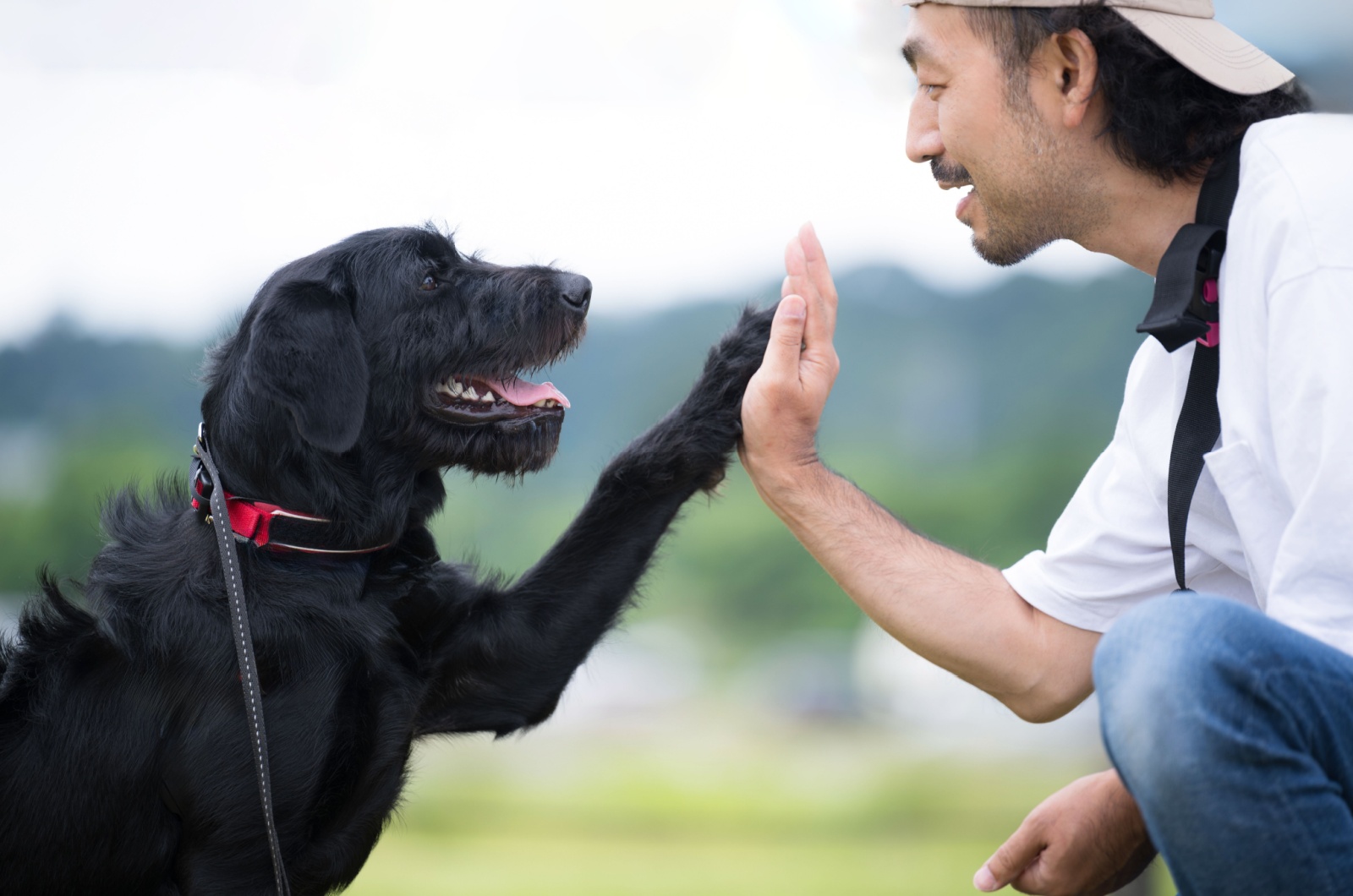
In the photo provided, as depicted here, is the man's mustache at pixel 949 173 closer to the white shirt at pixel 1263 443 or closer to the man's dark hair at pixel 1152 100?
the man's dark hair at pixel 1152 100

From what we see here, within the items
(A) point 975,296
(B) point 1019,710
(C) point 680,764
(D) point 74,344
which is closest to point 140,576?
(B) point 1019,710

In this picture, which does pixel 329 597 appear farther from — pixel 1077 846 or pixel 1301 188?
pixel 1301 188

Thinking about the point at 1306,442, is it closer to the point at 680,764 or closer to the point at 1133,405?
the point at 1133,405

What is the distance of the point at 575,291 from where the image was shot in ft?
7.11

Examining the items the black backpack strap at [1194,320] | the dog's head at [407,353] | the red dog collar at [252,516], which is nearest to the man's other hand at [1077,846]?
Result: the black backpack strap at [1194,320]

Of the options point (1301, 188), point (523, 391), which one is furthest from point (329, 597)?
point (1301, 188)

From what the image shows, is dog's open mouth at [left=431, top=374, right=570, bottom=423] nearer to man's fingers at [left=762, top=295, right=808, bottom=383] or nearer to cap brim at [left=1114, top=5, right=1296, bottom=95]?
man's fingers at [left=762, top=295, right=808, bottom=383]

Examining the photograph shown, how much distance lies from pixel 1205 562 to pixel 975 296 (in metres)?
7.72

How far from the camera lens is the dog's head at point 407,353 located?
1.81m

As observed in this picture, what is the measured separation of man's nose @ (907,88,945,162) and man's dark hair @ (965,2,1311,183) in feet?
0.68

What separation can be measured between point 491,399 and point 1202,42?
1.39 m

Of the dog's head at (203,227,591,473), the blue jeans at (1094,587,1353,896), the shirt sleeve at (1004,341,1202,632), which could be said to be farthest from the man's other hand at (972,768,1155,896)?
the dog's head at (203,227,591,473)

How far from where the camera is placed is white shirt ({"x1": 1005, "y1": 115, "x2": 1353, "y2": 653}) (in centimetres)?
127

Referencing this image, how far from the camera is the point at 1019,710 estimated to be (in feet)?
6.11
